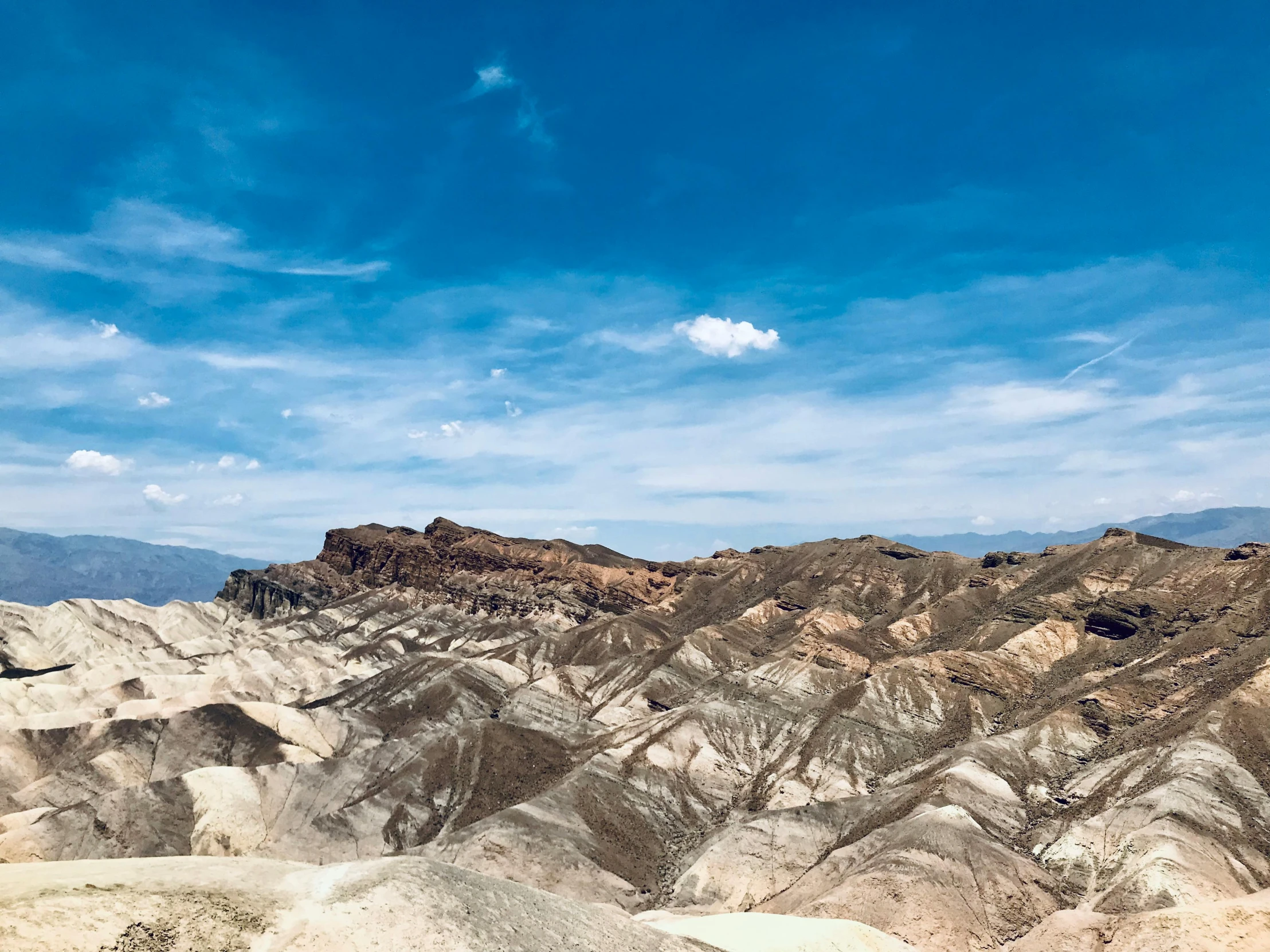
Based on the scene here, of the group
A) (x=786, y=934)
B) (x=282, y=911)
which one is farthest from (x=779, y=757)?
(x=282, y=911)

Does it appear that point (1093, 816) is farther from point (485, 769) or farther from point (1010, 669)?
point (485, 769)

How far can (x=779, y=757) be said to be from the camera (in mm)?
97062

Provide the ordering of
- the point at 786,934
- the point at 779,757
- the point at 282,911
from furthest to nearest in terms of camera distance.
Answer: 1. the point at 779,757
2. the point at 786,934
3. the point at 282,911

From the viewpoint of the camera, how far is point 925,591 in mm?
164750

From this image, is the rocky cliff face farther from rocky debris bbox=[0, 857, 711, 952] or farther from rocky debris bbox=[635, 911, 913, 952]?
rocky debris bbox=[0, 857, 711, 952]

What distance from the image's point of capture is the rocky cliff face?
204 ft

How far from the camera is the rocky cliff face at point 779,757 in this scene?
62156mm

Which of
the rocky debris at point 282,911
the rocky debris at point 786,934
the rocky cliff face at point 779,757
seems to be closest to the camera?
the rocky debris at point 282,911

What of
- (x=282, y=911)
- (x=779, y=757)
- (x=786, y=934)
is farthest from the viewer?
(x=779, y=757)

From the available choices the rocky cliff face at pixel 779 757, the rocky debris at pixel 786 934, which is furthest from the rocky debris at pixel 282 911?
the rocky cliff face at pixel 779 757

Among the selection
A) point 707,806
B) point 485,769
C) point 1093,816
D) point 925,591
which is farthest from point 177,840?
point 925,591

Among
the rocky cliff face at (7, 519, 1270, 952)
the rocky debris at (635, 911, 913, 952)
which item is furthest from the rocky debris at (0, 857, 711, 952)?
the rocky cliff face at (7, 519, 1270, 952)

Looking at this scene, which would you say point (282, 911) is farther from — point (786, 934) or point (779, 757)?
point (779, 757)

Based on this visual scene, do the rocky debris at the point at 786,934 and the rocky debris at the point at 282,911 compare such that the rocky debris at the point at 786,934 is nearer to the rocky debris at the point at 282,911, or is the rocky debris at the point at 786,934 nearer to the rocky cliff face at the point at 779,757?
the rocky cliff face at the point at 779,757
